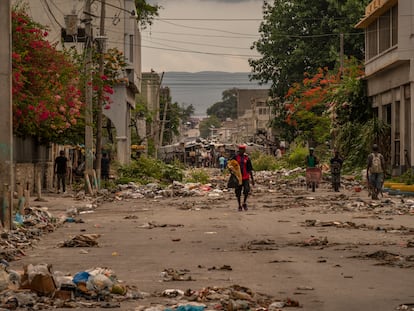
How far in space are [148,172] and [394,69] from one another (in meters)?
13.2

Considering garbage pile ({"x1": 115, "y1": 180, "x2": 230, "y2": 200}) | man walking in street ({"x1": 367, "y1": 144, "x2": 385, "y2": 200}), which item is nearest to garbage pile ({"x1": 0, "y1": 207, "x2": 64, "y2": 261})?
man walking in street ({"x1": 367, "y1": 144, "x2": 385, "y2": 200})

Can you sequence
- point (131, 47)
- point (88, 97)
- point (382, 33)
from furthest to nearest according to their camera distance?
1. point (131, 47)
2. point (382, 33)
3. point (88, 97)

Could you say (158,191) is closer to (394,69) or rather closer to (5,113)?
(394,69)

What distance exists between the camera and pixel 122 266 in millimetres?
15695

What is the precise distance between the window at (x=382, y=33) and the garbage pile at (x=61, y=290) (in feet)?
117

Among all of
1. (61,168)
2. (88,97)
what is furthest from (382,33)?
(61,168)

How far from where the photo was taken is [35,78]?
33.2m

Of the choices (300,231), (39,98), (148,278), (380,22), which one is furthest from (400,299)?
(380,22)

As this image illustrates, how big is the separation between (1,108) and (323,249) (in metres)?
8.02

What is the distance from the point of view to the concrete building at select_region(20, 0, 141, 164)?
5775 centimetres

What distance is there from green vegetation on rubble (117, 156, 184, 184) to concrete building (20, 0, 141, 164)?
723 centimetres

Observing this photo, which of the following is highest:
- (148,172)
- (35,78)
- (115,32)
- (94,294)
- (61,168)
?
(115,32)

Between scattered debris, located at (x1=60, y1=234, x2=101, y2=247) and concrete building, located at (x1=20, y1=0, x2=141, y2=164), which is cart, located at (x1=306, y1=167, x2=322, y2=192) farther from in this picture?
scattered debris, located at (x1=60, y1=234, x2=101, y2=247)

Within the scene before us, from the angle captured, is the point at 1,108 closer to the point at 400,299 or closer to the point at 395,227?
the point at 395,227
